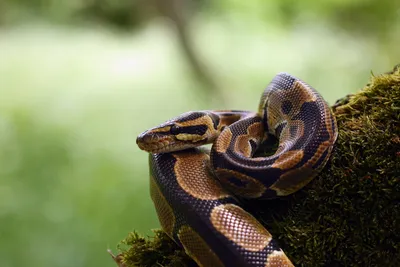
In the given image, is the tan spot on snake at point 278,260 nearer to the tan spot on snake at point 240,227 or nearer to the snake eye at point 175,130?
the tan spot on snake at point 240,227

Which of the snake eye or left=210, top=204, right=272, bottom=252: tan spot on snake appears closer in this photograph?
left=210, top=204, right=272, bottom=252: tan spot on snake

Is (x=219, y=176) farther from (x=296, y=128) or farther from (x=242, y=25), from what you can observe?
(x=242, y=25)

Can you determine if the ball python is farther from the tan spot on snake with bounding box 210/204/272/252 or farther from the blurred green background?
the blurred green background

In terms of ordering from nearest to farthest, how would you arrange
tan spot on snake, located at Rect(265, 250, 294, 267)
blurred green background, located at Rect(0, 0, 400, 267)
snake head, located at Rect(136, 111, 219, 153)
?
tan spot on snake, located at Rect(265, 250, 294, 267) → snake head, located at Rect(136, 111, 219, 153) → blurred green background, located at Rect(0, 0, 400, 267)

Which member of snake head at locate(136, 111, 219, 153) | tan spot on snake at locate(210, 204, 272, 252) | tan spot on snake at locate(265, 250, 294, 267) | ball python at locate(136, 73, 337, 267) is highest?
snake head at locate(136, 111, 219, 153)

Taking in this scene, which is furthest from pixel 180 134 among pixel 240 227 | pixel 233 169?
pixel 240 227

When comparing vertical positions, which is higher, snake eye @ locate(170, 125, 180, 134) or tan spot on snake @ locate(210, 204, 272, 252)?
snake eye @ locate(170, 125, 180, 134)

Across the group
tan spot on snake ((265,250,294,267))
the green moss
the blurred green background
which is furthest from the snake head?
the blurred green background
